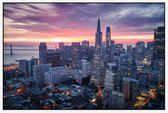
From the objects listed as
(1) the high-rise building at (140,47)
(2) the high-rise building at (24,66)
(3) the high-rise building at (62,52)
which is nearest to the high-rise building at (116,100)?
(1) the high-rise building at (140,47)

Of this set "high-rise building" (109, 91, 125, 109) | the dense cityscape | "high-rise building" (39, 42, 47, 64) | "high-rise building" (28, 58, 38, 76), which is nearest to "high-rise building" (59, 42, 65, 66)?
the dense cityscape

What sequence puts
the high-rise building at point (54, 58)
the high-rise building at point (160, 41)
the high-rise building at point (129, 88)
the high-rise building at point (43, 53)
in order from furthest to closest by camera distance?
1. the high-rise building at point (54, 58)
2. the high-rise building at point (43, 53)
3. the high-rise building at point (129, 88)
4. the high-rise building at point (160, 41)

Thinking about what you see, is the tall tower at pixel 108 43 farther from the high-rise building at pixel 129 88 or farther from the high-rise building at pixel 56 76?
the high-rise building at pixel 56 76

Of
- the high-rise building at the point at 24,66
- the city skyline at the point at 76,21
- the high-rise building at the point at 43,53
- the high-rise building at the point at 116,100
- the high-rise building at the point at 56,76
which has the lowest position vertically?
the high-rise building at the point at 116,100

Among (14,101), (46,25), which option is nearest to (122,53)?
(46,25)

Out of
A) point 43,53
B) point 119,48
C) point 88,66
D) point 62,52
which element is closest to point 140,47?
point 119,48

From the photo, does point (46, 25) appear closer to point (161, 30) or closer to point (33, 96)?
point (33, 96)

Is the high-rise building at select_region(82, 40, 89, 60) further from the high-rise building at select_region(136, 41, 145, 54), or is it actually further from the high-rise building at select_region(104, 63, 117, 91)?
the high-rise building at select_region(136, 41, 145, 54)

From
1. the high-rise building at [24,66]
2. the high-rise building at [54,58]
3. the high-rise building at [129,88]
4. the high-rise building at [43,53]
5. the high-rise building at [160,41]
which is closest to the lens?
the high-rise building at [160,41]

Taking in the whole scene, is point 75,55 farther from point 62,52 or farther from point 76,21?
point 76,21
